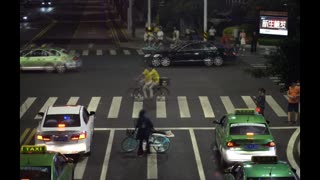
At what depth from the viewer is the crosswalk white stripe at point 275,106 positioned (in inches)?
896

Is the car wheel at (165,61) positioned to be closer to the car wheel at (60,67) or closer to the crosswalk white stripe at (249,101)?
the car wheel at (60,67)

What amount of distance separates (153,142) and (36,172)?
20.9 ft

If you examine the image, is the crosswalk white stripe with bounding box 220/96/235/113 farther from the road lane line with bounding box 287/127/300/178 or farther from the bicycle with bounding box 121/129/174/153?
the bicycle with bounding box 121/129/174/153

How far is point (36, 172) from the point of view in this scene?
35.7ft

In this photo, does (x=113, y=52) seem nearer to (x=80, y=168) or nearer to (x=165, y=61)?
(x=165, y=61)

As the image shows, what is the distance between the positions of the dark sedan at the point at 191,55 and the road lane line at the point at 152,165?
58.9ft

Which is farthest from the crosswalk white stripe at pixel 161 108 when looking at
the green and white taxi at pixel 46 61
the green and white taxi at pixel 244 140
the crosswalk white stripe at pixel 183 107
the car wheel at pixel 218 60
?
the car wheel at pixel 218 60

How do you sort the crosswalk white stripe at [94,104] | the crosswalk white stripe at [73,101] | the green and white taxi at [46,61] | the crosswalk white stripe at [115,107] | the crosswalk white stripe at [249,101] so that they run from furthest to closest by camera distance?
the green and white taxi at [46,61] < the crosswalk white stripe at [73,101] < the crosswalk white stripe at [249,101] < the crosswalk white stripe at [94,104] < the crosswalk white stripe at [115,107]

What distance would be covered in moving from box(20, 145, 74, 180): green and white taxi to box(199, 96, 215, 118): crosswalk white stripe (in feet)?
36.4

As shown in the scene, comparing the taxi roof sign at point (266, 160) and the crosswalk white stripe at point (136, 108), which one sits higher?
the taxi roof sign at point (266, 160)

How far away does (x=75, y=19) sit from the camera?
84875 mm

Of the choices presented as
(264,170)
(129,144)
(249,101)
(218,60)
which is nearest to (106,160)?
(129,144)

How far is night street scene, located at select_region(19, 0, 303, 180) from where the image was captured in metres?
14.7
